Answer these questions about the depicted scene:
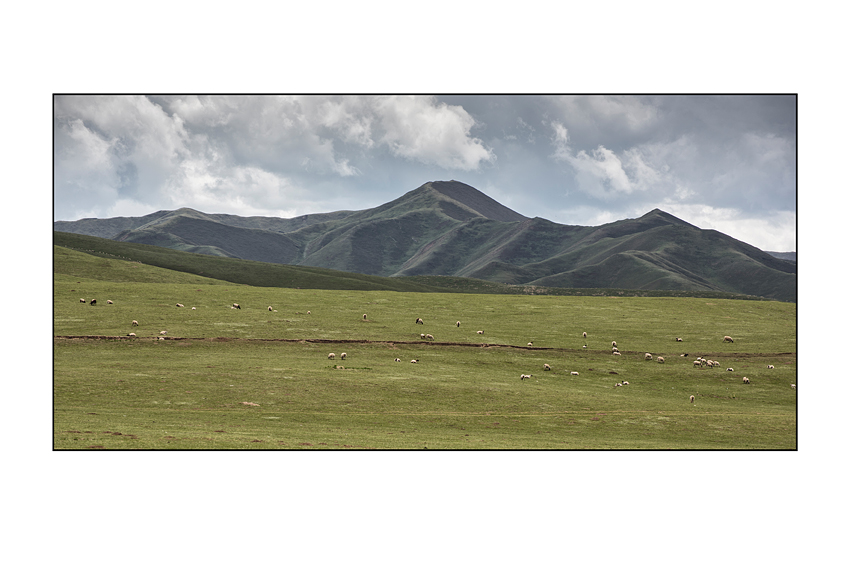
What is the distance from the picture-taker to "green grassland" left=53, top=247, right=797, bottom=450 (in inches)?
874

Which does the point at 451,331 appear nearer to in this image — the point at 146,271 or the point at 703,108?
the point at 703,108

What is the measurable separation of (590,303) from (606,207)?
32.7 meters

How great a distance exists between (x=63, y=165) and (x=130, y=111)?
415 centimetres

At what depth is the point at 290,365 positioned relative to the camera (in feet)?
109

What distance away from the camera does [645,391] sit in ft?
108

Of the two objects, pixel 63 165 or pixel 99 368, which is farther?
pixel 99 368

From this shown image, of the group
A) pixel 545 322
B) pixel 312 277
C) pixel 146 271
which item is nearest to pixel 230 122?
pixel 545 322

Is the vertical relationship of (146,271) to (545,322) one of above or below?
above

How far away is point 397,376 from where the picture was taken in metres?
31.9

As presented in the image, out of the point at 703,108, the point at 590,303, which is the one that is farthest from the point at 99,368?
the point at 590,303

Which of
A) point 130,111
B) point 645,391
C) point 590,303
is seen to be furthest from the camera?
point 590,303

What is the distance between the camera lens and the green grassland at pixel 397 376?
2220 centimetres

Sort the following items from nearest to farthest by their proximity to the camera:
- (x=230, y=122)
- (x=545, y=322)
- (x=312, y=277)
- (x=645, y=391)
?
(x=230, y=122)
(x=645, y=391)
(x=545, y=322)
(x=312, y=277)

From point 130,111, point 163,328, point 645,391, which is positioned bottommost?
point 645,391
